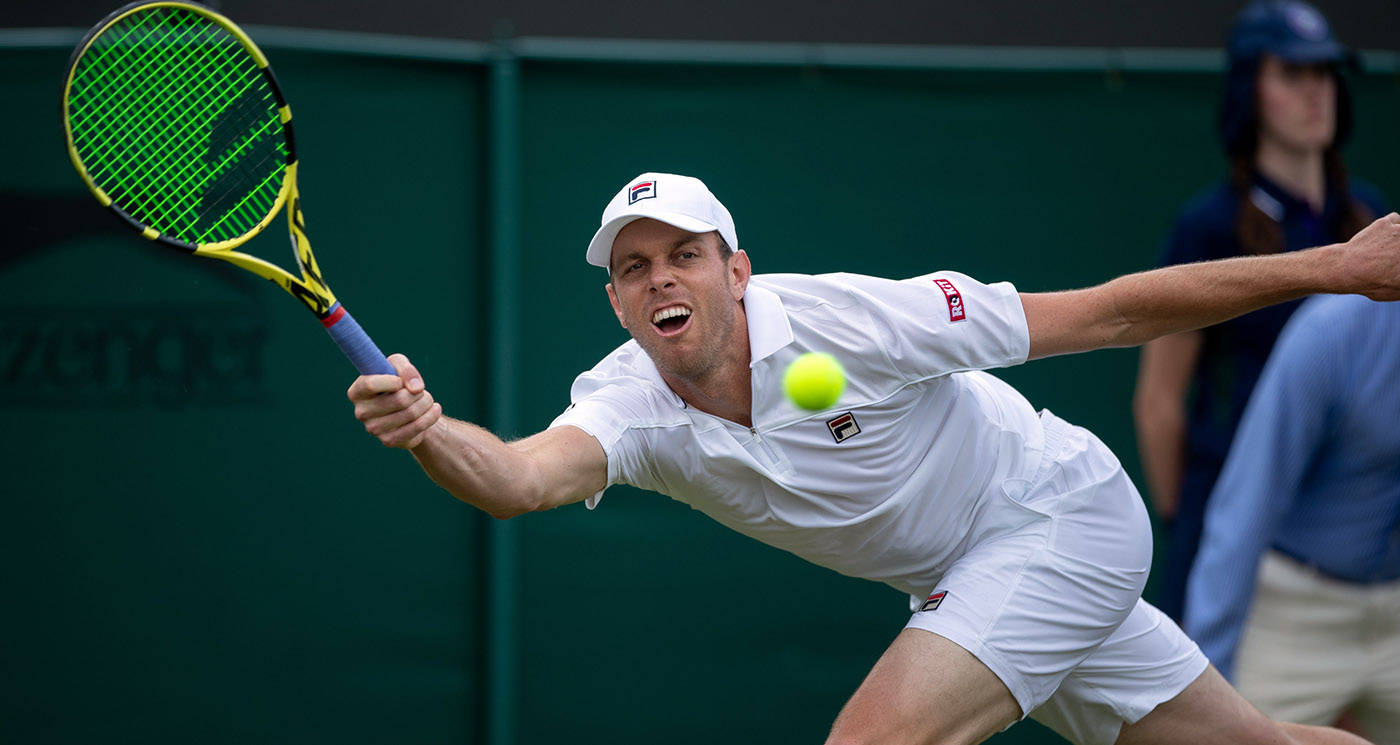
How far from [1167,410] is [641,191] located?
2101 millimetres

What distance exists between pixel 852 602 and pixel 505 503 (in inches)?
97.9

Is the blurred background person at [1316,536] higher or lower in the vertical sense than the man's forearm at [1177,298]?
lower

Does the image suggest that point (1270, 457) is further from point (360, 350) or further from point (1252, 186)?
point (360, 350)

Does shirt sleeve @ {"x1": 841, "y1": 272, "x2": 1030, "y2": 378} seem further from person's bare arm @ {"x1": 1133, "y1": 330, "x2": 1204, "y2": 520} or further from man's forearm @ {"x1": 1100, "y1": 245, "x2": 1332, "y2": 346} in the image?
person's bare arm @ {"x1": 1133, "y1": 330, "x2": 1204, "y2": 520}

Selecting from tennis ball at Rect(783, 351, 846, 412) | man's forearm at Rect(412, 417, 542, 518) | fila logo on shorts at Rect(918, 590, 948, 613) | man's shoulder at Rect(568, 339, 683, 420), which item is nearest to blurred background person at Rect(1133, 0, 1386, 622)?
fila logo on shorts at Rect(918, 590, 948, 613)

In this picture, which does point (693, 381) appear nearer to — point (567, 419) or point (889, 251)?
point (567, 419)

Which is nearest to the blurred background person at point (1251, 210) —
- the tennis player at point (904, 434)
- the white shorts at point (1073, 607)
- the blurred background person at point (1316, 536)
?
the blurred background person at point (1316, 536)

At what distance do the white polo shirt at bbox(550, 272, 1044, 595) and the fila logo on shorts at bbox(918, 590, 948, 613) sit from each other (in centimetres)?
11

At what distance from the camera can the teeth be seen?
333cm

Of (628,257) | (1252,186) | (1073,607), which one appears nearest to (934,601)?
(1073,607)

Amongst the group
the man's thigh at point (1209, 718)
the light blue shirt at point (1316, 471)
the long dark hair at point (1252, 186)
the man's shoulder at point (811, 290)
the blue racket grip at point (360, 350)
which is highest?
the long dark hair at point (1252, 186)

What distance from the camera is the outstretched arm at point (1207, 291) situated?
329cm

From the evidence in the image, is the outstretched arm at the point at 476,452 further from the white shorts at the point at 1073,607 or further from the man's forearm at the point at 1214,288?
the man's forearm at the point at 1214,288

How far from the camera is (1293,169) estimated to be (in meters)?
4.67
